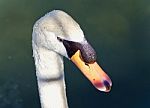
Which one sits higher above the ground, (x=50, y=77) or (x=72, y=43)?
(x=72, y=43)

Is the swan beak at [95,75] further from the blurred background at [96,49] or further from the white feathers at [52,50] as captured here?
the blurred background at [96,49]

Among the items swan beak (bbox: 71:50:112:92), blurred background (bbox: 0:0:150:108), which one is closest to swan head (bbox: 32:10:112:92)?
swan beak (bbox: 71:50:112:92)

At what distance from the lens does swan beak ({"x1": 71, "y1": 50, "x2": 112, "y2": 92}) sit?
1714 mm

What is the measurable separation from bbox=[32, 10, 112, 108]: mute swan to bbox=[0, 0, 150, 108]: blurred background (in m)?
2.74

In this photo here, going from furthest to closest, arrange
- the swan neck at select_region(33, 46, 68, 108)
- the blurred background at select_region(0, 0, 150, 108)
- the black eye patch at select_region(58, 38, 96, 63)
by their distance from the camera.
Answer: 1. the blurred background at select_region(0, 0, 150, 108)
2. the swan neck at select_region(33, 46, 68, 108)
3. the black eye patch at select_region(58, 38, 96, 63)

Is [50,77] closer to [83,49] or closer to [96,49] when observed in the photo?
[83,49]

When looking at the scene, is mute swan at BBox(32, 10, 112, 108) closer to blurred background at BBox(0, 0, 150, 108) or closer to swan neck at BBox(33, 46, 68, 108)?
swan neck at BBox(33, 46, 68, 108)

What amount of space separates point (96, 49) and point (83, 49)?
3505mm

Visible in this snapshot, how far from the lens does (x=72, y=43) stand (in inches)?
68.0

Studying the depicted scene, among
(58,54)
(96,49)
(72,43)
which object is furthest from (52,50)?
(96,49)
